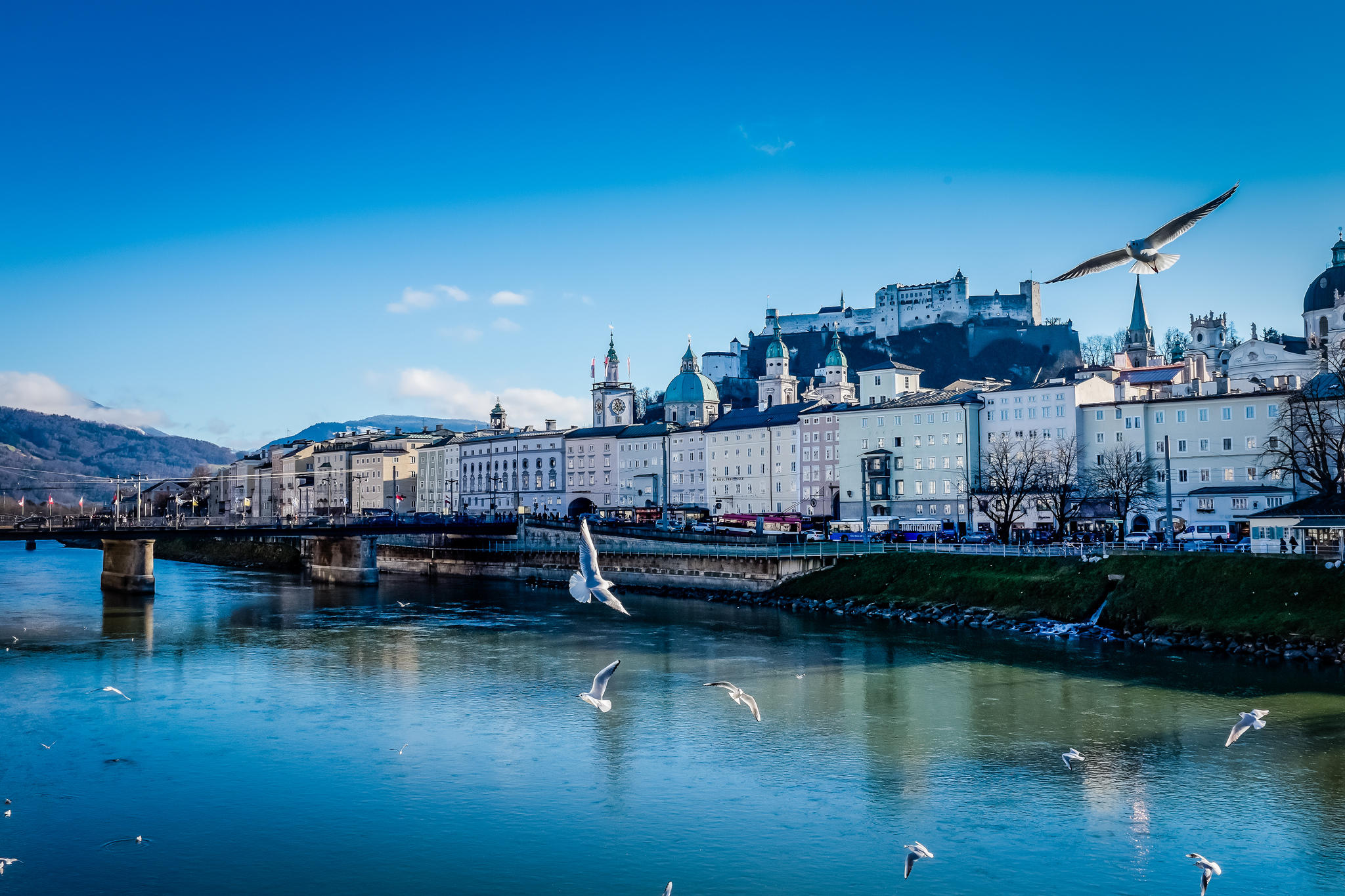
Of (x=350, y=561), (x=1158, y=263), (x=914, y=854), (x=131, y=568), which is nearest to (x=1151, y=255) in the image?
(x=1158, y=263)

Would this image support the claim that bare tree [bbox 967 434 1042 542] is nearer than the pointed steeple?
Yes

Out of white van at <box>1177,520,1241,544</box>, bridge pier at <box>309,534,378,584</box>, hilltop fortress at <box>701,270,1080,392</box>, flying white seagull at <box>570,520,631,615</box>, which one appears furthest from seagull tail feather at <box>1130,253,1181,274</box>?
hilltop fortress at <box>701,270,1080,392</box>

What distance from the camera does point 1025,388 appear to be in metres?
75.6

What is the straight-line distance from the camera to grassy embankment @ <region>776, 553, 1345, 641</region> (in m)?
38.0

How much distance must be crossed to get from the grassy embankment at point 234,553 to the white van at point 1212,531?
67433 mm

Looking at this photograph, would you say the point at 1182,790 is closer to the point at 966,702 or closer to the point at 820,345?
the point at 966,702

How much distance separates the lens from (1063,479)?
70.4m

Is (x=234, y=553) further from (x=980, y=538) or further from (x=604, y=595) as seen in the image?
(x=604, y=595)

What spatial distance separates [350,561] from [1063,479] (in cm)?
4574

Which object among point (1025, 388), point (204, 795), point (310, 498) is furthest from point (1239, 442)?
point (310, 498)

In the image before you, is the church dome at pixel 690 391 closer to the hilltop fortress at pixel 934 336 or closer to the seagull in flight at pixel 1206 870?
the hilltop fortress at pixel 934 336

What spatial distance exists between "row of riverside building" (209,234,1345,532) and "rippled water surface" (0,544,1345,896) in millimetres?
31925

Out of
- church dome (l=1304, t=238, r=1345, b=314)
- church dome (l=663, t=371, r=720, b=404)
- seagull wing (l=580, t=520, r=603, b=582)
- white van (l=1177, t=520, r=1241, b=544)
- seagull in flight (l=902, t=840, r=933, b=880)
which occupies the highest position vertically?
church dome (l=1304, t=238, r=1345, b=314)

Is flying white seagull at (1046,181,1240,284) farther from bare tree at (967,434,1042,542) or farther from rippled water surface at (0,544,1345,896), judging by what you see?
bare tree at (967,434,1042,542)
